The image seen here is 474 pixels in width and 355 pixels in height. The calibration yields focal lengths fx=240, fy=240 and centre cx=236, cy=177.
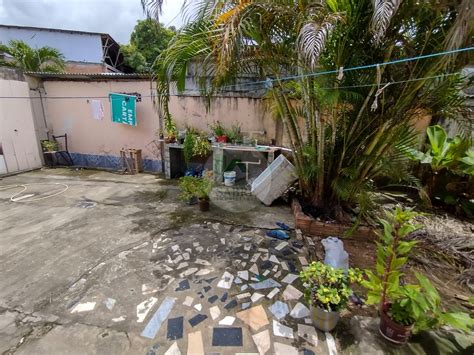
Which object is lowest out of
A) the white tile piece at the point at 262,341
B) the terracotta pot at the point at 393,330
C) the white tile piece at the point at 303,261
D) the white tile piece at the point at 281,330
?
the white tile piece at the point at 262,341

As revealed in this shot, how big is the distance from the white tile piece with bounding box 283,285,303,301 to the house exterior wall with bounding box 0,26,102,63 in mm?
13225

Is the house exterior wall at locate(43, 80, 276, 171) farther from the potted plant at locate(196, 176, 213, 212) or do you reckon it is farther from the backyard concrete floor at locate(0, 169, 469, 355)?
the backyard concrete floor at locate(0, 169, 469, 355)

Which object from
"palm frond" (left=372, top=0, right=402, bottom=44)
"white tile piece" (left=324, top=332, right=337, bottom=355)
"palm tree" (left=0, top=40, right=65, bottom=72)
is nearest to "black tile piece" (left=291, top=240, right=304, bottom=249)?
"white tile piece" (left=324, top=332, right=337, bottom=355)

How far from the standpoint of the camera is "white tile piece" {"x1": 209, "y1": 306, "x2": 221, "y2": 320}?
199cm

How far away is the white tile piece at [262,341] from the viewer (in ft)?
5.65

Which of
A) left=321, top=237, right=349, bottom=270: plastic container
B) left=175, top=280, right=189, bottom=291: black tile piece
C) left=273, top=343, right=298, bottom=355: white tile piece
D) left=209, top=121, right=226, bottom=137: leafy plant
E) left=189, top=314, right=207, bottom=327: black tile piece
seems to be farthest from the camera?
left=209, top=121, right=226, bottom=137: leafy plant

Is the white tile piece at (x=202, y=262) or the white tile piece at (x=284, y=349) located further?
the white tile piece at (x=202, y=262)

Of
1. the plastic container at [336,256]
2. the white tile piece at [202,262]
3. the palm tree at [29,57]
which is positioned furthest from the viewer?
the palm tree at [29,57]

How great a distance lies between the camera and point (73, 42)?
448 inches

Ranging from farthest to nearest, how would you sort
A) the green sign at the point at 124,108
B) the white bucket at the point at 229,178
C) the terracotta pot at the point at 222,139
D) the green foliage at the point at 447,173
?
the green sign at the point at 124,108, the terracotta pot at the point at 222,139, the white bucket at the point at 229,178, the green foliage at the point at 447,173

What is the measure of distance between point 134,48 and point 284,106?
13616 mm

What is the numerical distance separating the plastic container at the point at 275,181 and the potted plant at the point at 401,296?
2.23m

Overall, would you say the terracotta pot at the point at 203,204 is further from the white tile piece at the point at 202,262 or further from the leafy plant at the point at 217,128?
the leafy plant at the point at 217,128

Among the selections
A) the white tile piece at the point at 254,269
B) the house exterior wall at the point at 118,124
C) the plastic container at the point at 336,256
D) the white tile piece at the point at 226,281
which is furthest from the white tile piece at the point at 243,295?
the house exterior wall at the point at 118,124
